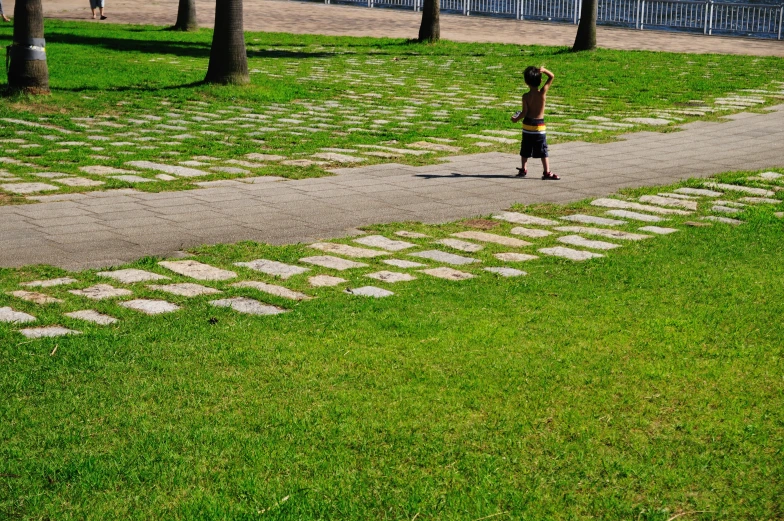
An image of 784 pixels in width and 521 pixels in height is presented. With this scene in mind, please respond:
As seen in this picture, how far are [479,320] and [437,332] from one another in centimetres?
33

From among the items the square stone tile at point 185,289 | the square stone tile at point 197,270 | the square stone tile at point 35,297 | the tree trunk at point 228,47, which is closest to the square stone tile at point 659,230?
the square stone tile at point 197,270

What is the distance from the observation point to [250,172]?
438 inches

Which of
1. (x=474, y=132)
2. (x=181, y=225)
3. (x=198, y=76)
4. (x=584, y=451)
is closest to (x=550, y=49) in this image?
(x=198, y=76)

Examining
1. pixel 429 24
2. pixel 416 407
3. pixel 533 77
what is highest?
pixel 429 24

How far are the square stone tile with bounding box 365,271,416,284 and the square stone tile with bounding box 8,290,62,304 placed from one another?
1.97 meters

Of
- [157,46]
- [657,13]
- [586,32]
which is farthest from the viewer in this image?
[657,13]

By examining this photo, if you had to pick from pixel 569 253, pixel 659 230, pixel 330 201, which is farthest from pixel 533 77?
pixel 569 253

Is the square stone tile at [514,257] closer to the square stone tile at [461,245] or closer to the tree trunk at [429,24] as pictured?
the square stone tile at [461,245]

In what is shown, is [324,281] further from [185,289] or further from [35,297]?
[35,297]

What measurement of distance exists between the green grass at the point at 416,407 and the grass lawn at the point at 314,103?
477 centimetres

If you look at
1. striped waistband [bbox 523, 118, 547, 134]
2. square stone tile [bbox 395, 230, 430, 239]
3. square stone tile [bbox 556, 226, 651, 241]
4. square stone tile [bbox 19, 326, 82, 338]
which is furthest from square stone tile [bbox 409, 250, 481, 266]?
striped waistband [bbox 523, 118, 547, 134]

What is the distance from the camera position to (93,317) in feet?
19.8

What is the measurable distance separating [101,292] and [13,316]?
65cm

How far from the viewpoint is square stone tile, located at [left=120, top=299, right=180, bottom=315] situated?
244 inches
